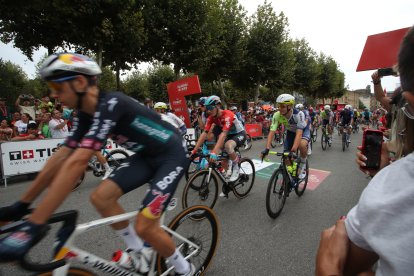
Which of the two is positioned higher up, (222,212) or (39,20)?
(39,20)

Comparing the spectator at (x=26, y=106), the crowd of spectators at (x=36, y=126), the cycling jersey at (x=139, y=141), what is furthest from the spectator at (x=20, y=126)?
the cycling jersey at (x=139, y=141)

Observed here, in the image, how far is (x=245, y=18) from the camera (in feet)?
71.8

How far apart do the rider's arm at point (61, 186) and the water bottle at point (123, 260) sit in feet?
2.42

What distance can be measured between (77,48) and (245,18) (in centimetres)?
1413

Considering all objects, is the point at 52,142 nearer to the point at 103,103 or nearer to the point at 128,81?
the point at 103,103

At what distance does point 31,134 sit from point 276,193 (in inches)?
276

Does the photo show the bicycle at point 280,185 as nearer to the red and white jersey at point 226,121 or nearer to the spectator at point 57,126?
the red and white jersey at point 226,121

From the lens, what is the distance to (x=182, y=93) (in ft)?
39.9

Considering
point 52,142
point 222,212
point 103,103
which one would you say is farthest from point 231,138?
point 52,142

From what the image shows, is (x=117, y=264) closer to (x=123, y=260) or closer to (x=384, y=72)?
(x=123, y=260)

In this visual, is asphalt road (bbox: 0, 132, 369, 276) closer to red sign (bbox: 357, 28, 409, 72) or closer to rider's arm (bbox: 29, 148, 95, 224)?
rider's arm (bbox: 29, 148, 95, 224)

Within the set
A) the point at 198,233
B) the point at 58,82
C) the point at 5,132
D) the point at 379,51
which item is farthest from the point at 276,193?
the point at 5,132

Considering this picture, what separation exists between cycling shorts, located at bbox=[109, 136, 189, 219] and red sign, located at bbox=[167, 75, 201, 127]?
31.2 feet

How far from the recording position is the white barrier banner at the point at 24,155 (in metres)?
6.50
